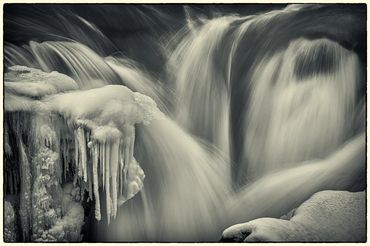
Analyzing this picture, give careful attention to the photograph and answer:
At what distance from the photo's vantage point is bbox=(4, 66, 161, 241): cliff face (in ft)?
9.56

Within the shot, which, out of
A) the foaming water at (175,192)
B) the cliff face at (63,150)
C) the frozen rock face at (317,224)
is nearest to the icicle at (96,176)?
the cliff face at (63,150)

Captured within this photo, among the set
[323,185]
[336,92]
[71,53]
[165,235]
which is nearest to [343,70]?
[336,92]

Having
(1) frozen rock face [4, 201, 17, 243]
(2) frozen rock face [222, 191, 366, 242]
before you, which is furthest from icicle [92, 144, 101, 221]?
(2) frozen rock face [222, 191, 366, 242]

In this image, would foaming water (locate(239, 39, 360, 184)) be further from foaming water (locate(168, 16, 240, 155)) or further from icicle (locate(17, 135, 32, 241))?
icicle (locate(17, 135, 32, 241))

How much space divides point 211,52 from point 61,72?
979 millimetres

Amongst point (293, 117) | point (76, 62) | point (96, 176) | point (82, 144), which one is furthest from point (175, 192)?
point (76, 62)

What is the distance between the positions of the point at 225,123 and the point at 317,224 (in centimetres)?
88

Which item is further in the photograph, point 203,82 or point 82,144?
point 203,82

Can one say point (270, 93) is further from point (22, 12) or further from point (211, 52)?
point (22, 12)

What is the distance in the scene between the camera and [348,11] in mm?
3029

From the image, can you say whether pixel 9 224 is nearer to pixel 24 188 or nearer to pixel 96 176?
pixel 24 188

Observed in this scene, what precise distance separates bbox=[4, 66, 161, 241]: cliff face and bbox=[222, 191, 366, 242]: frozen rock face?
808mm

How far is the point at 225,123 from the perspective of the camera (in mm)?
3010

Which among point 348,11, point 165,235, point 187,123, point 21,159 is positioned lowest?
point 165,235
